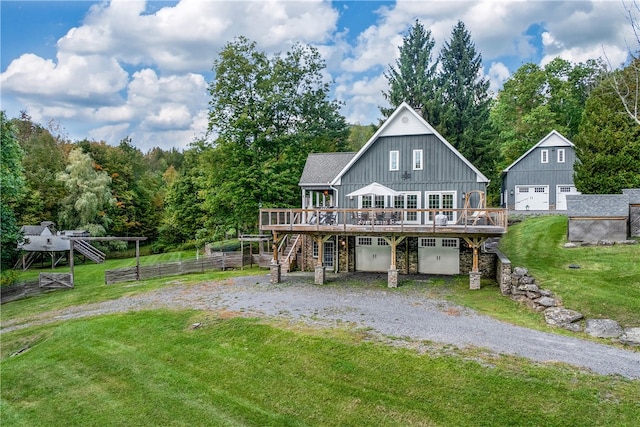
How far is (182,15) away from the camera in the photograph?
2022 centimetres

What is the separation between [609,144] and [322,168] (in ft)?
49.5

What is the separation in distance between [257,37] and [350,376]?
26.5m

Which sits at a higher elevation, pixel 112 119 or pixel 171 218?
pixel 112 119

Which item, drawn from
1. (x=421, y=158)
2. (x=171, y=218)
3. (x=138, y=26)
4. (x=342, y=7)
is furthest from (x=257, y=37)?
(x=171, y=218)

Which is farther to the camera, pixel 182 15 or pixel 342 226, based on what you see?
pixel 182 15

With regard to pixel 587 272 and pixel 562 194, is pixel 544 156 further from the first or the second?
pixel 587 272

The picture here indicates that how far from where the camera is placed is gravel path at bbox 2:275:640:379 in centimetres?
950

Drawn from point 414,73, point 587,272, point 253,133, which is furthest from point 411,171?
point 414,73

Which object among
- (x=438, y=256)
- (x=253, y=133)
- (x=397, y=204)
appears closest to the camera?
(x=438, y=256)

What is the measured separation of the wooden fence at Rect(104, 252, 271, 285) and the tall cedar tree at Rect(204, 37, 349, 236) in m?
3.56

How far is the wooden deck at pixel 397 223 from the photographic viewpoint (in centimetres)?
1588

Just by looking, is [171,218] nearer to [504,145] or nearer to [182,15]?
[182,15]

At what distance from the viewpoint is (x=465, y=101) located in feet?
106

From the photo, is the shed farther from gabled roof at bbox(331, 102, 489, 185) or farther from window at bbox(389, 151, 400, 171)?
window at bbox(389, 151, 400, 171)
